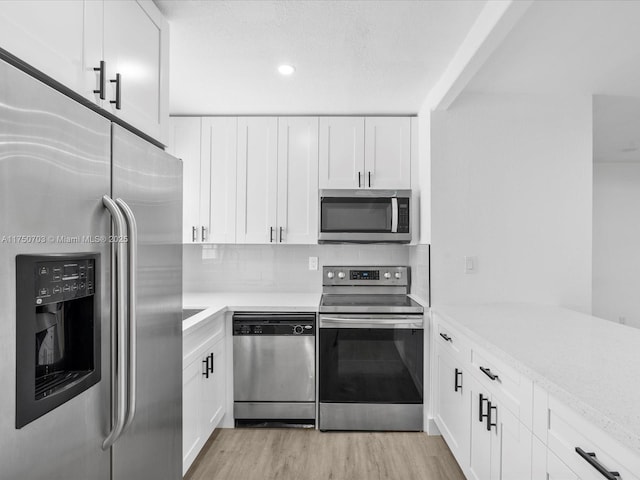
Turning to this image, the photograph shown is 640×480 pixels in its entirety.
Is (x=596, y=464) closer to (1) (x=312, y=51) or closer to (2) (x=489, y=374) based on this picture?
(2) (x=489, y=374)

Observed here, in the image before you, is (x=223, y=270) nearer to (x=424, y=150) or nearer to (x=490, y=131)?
(x=424, y=150)

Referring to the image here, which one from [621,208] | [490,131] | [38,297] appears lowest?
[38,297]

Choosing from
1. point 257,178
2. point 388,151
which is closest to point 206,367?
point 257,178

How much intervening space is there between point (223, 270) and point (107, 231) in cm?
244

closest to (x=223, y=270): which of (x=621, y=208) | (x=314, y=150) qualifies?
(x=314, y=150)

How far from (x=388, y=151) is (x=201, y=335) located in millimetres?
1898

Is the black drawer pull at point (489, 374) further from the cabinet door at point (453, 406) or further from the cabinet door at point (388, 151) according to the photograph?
the cabinet door at point (388, 151)

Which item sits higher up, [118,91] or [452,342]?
[118,91]

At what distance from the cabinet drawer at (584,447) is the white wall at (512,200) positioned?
1.52 meters

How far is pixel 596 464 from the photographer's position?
1.00 metres

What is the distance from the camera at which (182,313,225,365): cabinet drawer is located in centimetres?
204

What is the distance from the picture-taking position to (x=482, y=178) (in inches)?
108

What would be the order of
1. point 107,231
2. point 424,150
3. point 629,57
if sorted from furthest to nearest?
point 424,150 → point 629,57 → point 107,231

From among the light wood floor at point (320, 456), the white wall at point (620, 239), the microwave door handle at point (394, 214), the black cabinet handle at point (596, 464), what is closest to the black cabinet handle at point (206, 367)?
the light wood floor at point (320, 456)
